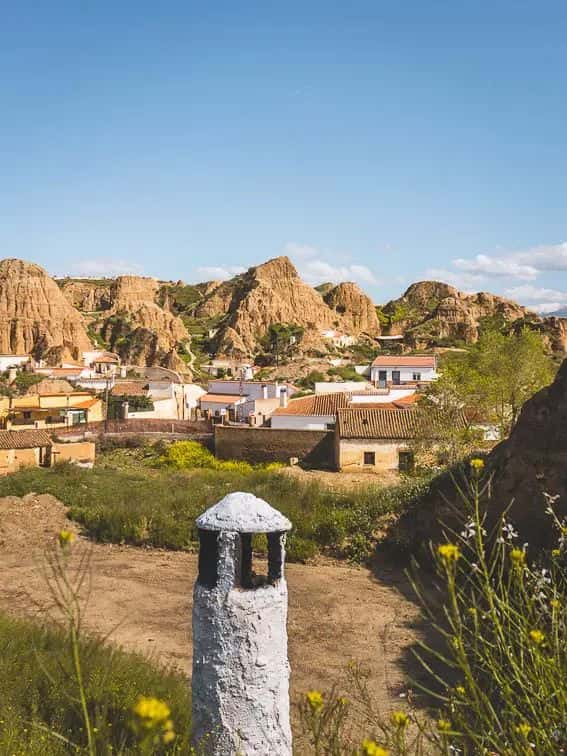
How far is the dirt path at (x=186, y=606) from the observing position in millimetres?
11461

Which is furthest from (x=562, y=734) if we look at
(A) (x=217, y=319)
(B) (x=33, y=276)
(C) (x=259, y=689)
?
(A) (x=217, y=319)

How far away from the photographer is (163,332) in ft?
291

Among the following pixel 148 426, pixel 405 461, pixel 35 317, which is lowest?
pixel 405 461

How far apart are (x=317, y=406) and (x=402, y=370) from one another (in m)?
25.4

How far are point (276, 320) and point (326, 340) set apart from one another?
14.0m

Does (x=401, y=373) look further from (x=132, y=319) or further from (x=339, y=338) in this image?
(x=132, y=319)

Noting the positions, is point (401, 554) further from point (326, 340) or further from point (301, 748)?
point (326, 340)

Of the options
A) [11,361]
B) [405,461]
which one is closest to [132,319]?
[11,361]

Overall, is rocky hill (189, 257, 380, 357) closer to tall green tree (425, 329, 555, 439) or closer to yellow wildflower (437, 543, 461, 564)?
tall green tree (425, 329, 555, 439)

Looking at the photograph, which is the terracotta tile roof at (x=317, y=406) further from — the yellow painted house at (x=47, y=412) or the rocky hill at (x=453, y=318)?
the rocky hill at (x=453, y=318)

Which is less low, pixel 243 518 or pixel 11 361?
pixel 11 361

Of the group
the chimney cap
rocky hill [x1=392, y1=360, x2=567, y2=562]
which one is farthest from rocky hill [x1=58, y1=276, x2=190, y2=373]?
the chimney cap

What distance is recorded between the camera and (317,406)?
3488cm

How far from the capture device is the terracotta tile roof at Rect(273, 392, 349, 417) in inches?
1324
